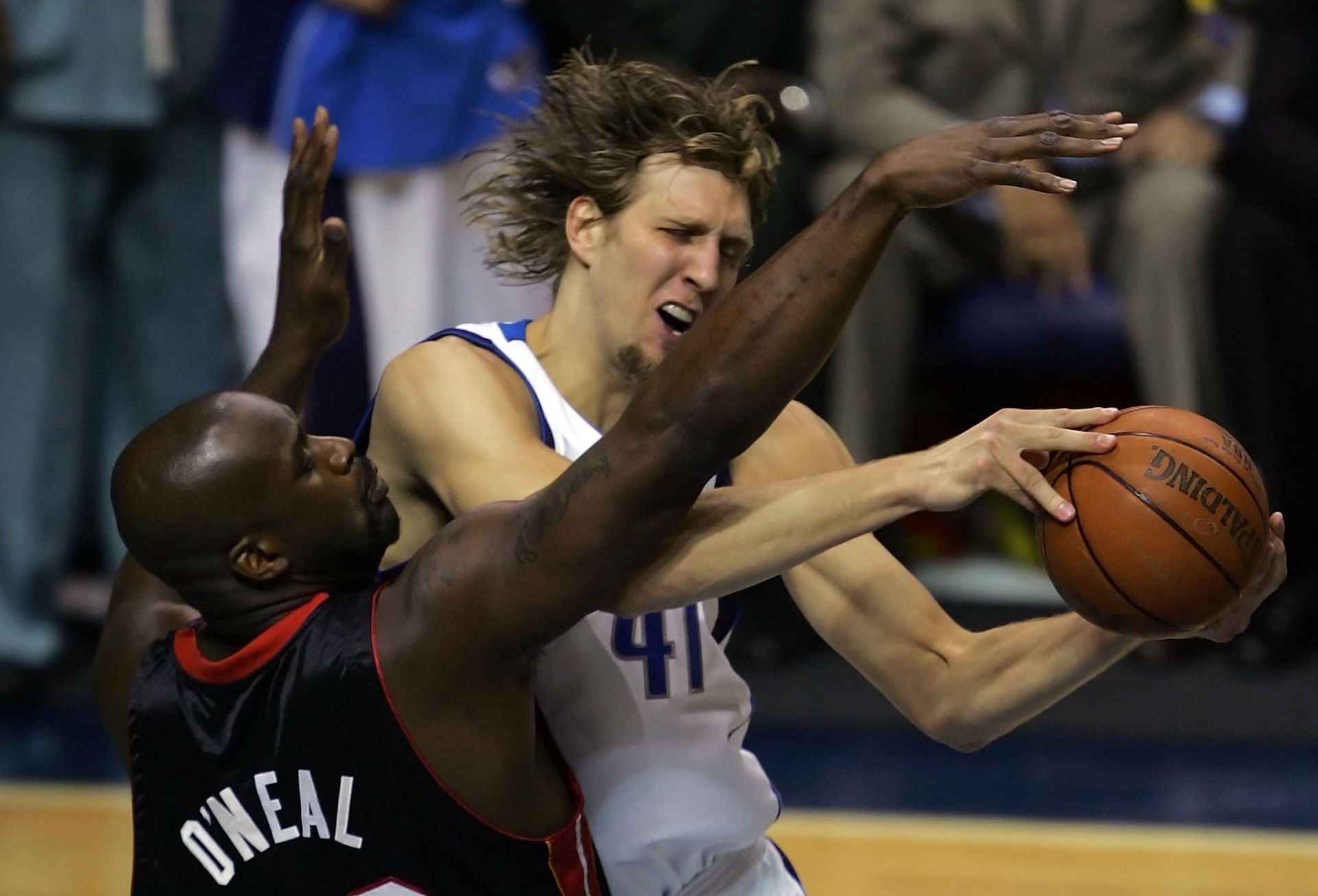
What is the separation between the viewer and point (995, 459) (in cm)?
208

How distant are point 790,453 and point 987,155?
90 centimetres

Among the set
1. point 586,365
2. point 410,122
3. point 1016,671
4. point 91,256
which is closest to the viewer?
point 1016,671

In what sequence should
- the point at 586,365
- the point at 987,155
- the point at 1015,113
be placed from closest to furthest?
the point at 987,155 < the point at 586,365 < the point at 1015,113

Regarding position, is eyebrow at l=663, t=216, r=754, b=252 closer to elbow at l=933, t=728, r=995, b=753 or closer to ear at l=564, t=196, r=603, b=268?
ear at l=564, t=196, r=603, b=268

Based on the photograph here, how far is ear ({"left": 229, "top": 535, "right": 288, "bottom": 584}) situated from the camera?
222cm

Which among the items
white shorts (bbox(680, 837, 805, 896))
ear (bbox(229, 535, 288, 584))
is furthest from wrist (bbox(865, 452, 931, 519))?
white shorts (bbox(680, 837, 805, 896))

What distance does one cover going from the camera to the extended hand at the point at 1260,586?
2.32 m

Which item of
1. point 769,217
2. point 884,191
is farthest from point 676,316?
point 769,217

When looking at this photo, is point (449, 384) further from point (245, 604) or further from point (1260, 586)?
point (1260, 586)

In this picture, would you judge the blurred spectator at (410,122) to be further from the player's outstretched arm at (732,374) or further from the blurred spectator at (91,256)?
the player's outstretched arm at (732,374)

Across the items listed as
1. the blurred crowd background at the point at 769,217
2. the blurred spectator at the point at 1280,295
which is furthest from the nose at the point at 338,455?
the blurred spectator at the point at 1280,295

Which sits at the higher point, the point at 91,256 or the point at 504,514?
the point at 504,514

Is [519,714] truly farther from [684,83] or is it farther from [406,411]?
[684,83]

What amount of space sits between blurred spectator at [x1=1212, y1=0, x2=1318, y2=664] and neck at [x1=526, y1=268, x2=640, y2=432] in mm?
3149
